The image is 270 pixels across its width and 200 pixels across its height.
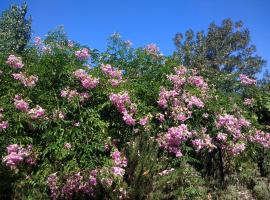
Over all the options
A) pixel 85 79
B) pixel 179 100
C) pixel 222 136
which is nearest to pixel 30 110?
pixel 85 79

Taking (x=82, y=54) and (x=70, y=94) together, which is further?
(x=82, y=54)

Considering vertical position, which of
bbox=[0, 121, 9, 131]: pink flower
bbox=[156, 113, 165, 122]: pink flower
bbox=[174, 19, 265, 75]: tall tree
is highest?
bbox=[174, 19, 265, 75]: tall tree

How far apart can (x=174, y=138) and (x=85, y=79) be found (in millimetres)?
1839

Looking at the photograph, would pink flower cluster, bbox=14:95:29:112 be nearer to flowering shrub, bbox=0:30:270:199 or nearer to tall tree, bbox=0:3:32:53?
flowering shrub, bbox=0:30:270:199

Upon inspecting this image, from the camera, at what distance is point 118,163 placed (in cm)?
600

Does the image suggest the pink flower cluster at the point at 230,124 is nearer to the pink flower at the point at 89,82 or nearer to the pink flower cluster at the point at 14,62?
the pink flower at the point at 89,82

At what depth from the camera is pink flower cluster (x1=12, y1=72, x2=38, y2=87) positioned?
6.57 meters

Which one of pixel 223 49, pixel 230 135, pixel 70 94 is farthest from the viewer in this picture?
pixel 223 49

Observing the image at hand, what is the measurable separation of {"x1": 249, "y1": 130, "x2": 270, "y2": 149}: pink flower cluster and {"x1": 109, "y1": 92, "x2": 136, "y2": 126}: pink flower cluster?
3.32 m

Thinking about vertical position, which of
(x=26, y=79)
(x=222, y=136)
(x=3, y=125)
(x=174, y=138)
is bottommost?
(x=3, y=125)

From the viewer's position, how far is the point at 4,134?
6.02m

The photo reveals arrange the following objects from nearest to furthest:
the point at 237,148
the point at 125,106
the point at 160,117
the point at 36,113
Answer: the point at 36,113
the point at 125,106
the point at 160,117
the point at 237,148

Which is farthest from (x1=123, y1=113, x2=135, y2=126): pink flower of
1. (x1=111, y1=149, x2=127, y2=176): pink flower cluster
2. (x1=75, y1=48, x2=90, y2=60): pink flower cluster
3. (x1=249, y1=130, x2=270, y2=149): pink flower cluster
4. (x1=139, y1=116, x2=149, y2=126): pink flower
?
(x1=249, y1=130, x2=270, y2=149): pink flower cluster

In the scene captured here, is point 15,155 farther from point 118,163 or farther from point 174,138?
point 174,138
